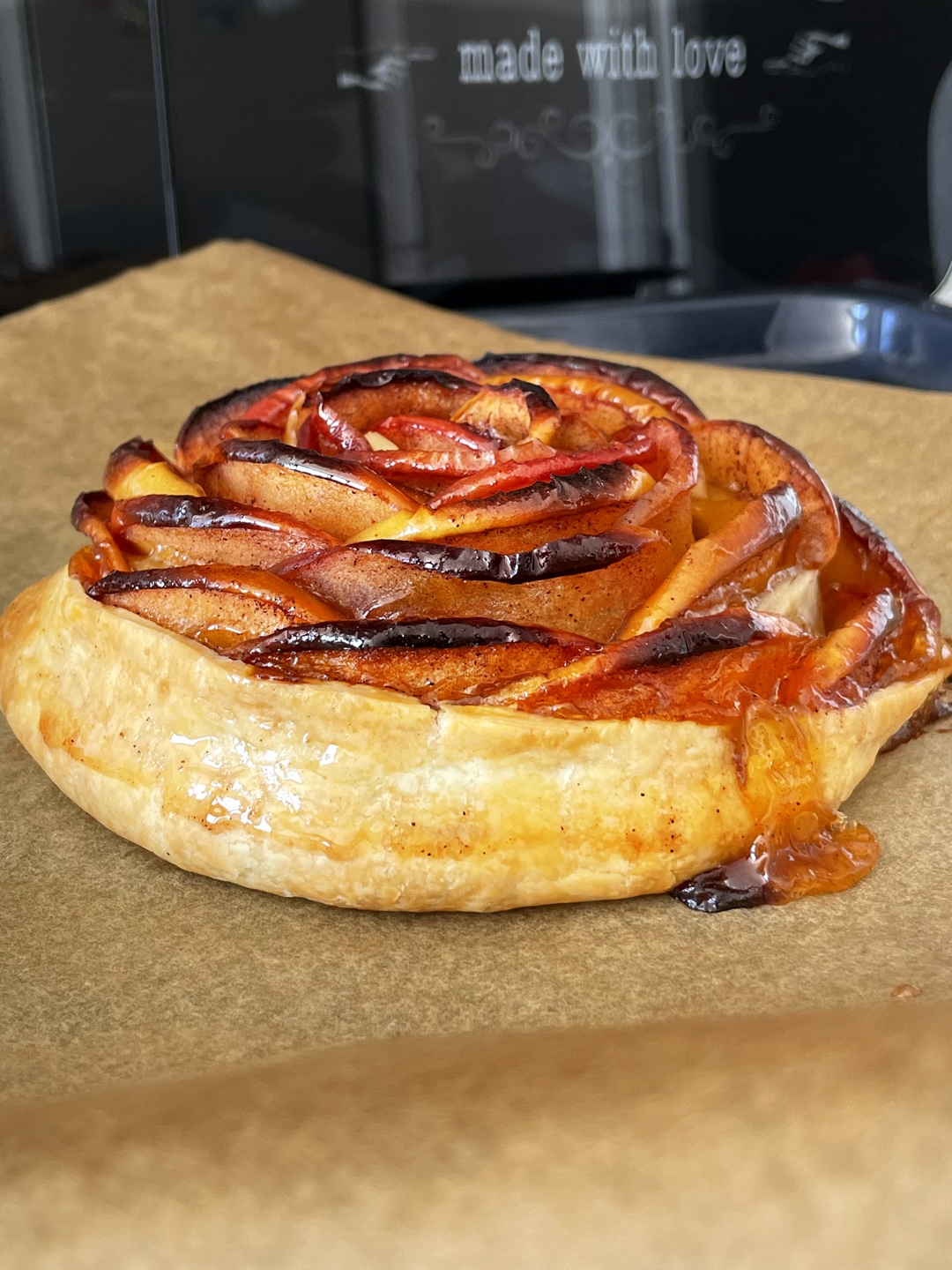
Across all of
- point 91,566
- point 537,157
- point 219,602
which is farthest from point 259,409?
point 537,157

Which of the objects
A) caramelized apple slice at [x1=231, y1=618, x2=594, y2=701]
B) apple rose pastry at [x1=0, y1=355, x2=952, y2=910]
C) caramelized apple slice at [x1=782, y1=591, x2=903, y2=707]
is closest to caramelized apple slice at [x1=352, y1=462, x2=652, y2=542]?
apple rose pastry at [x1=0, y1=355, x2=952, y2=910]

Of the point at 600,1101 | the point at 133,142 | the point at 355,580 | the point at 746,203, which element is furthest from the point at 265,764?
the point at 746,203

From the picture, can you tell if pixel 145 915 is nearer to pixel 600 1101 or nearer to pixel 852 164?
pixel 600 1101

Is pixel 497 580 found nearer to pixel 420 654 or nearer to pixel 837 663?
pixel 420 654

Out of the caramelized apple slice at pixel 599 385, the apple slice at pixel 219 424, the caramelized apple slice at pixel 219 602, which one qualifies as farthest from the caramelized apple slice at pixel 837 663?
the apple slice at pixel 219 424

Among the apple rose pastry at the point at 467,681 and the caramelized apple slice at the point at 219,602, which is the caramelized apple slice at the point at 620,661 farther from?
the caramelized apple slice at the point at 219,602

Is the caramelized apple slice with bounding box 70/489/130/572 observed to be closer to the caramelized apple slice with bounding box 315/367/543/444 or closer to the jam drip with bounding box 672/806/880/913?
the caramelized apple slice with bounding box 315/367/543/444
